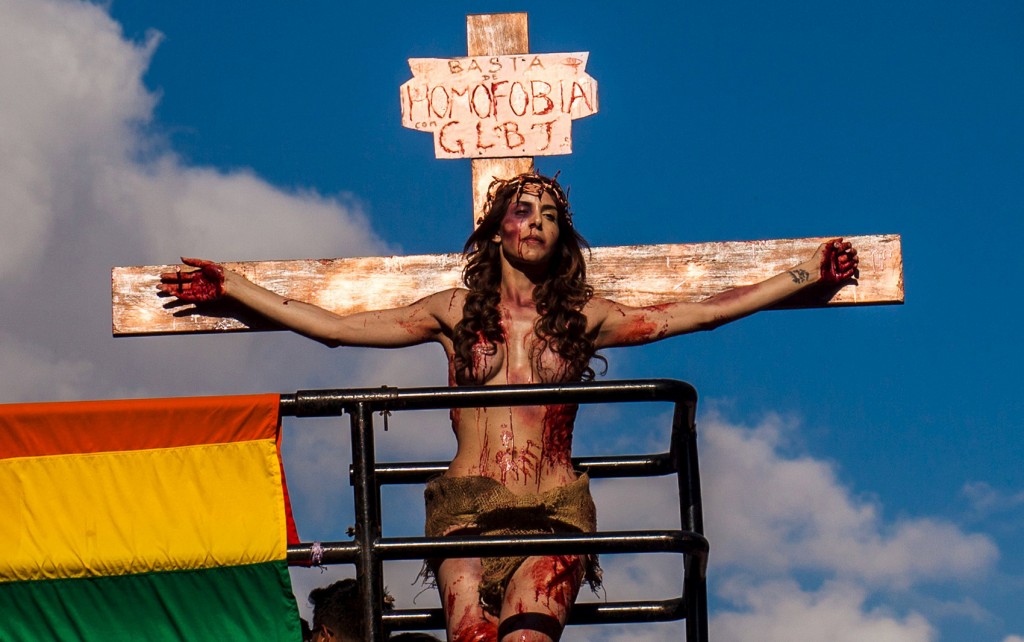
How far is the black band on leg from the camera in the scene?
500 cm

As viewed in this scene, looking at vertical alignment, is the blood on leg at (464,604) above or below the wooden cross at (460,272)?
below

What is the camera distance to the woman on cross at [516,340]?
17.0 ft

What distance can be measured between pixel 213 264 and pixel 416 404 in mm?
2329

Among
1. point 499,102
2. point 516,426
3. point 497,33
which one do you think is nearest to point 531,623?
point 516,426

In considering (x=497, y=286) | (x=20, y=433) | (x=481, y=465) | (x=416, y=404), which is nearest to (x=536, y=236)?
(x=497, y=286)

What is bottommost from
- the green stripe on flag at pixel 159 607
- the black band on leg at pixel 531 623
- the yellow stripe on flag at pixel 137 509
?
the black band on leg at pixel 531 623

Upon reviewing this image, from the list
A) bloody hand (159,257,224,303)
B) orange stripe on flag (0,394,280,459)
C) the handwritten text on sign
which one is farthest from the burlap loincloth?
the handwritten text on sign

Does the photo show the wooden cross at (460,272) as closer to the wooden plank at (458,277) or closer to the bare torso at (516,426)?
the wooden plank at (458,277)

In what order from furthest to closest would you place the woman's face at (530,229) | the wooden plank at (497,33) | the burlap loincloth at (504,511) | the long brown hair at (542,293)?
the wooden plank at (497,33), the woman's face at (530,229), the long brown hair at (542,293), the burlap loincloth at (504,511)

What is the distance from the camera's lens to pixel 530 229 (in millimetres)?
5961

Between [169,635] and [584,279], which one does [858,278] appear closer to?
[584,279]

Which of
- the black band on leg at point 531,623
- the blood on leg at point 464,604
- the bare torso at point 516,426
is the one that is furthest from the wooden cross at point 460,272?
the black band on leg at point 531,623

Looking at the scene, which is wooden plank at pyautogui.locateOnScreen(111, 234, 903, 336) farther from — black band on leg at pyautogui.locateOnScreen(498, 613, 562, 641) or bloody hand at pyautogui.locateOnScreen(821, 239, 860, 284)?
black band on leg at pyautogui.locateOnScreen(498, 613, 562, 641)

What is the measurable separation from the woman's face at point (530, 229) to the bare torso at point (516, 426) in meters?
0.25
